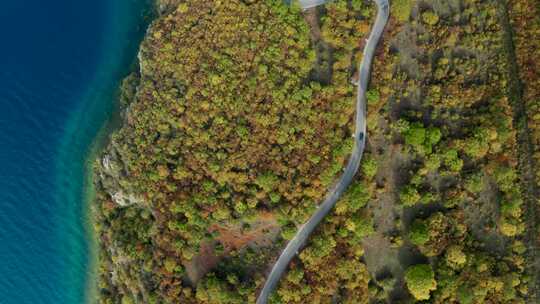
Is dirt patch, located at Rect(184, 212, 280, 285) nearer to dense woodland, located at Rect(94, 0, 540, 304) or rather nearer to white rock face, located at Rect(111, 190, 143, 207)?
dense woodland, located at Rect(94, 0, 540, 304)

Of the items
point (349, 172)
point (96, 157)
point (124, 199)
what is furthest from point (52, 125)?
point (349, 172)

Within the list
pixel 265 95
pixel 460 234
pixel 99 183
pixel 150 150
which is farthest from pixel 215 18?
pixel 460 234

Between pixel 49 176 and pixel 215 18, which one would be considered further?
pixel 49 176

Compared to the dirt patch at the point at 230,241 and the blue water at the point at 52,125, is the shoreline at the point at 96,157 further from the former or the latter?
the dirt patch at the point at 230,241

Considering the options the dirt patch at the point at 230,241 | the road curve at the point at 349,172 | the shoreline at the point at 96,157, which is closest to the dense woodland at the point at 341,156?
the dirt patch at the point at 230,241

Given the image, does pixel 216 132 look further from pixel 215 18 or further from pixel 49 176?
pixel 49 176
